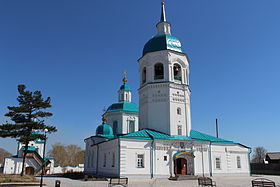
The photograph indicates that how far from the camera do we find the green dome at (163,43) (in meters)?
25.0

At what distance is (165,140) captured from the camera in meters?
21.6

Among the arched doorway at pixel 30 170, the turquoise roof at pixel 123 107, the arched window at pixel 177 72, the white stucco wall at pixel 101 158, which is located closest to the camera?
the white stucco wall at pixel 101 158

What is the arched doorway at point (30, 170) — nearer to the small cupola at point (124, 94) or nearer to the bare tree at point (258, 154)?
the small cupola at point (124, 94)

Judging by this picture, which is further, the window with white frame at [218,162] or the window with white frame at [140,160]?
the window with white frame at [218,162]

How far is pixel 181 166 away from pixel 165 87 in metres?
7.41

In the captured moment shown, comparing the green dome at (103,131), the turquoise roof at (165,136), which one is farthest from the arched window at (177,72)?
the green dome at (103,131)

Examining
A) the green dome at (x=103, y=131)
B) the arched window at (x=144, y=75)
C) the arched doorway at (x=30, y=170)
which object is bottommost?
the arched doorway at (x=30, y=170)

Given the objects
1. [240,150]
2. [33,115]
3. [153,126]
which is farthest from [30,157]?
[240,150]

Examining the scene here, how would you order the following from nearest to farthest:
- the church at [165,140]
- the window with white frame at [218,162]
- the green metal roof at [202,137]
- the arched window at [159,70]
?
the church at [165,140], the window with white frame at [218,162], the green metal roof at [202,137], the arched window at [159,70]

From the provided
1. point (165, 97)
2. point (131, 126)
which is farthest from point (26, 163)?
point (165, 97)

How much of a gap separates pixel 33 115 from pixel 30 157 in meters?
14.9

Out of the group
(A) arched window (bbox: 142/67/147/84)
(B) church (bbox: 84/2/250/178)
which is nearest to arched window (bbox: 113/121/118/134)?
(B) church (bbox: 84/2/250/178)

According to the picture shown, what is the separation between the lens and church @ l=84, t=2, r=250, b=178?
810 inches

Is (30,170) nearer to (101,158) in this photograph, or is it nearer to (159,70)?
(101,158)
